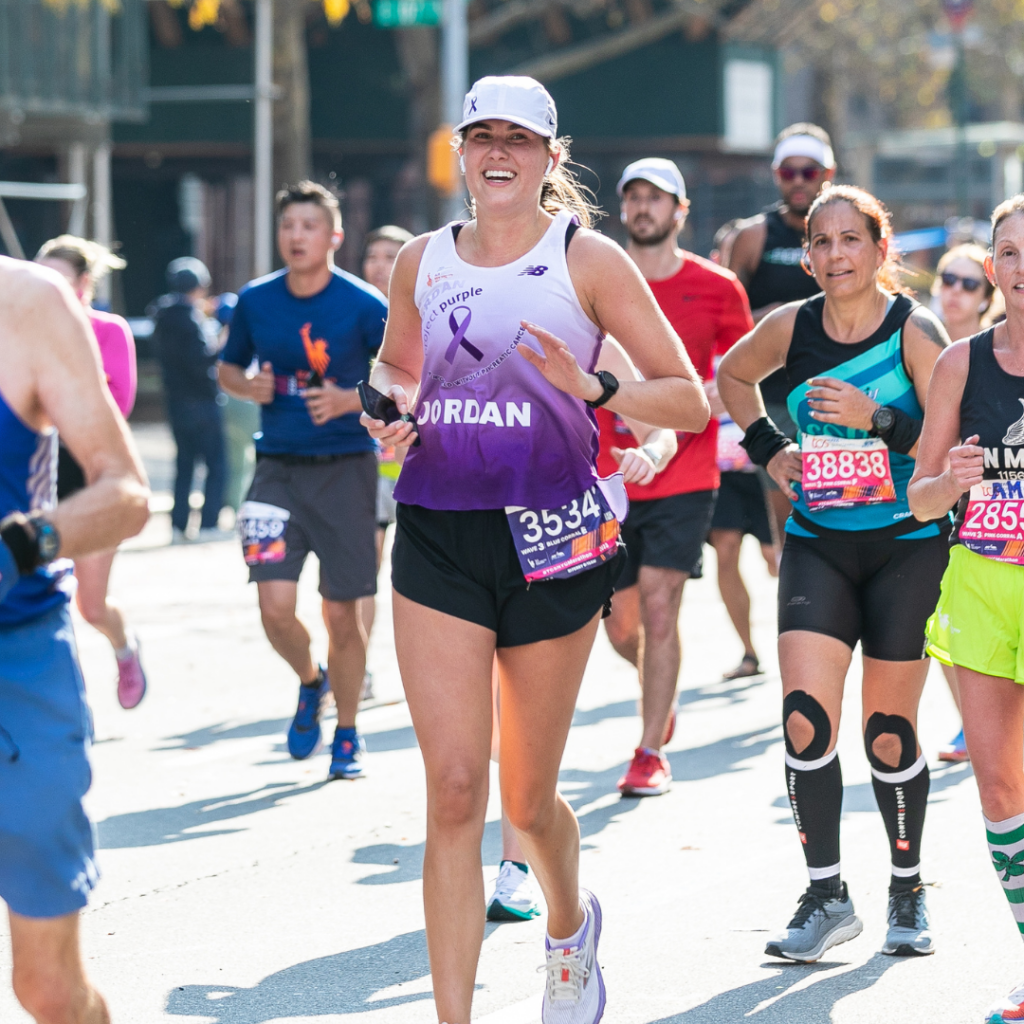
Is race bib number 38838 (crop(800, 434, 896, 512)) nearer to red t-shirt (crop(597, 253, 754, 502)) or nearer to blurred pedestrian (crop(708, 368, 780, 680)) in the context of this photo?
red t-shirt (crop(597, 253, 754, 502))

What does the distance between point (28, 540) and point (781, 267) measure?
20.6 ft

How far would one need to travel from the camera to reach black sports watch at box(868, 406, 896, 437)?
5.31 m

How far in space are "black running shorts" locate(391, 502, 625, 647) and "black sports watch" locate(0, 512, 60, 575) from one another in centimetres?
133

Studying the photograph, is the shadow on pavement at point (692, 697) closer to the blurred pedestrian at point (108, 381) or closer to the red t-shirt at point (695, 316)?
the red t-shirt at point (695, 316)

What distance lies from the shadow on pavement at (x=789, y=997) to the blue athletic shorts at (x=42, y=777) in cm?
195

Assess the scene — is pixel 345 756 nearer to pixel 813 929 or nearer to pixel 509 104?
pixel 813 929

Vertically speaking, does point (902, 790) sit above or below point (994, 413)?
below

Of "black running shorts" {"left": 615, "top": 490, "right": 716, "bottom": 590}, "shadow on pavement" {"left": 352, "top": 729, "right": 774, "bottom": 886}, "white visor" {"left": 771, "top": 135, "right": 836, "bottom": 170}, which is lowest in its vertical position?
"shadow on pavement" {"left": 352, "top": 729, "right": 774, "bottom": 886}

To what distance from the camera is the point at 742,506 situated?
1027cm

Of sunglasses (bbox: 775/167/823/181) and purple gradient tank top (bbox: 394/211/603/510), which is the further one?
sunglasses (bbox: 775/167/823/181)

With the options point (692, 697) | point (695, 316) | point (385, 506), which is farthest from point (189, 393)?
point (695, 316)

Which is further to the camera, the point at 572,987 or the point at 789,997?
the point at 789,997

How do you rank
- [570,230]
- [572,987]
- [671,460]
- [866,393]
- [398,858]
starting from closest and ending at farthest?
[570,230] → [572,987] → [866,393] → [398,858] → [671,460]

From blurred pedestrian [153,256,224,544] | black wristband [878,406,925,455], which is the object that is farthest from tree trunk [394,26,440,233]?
black wristband [878,406,925,455]
